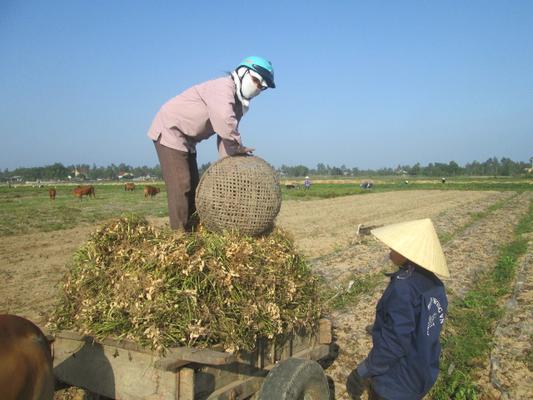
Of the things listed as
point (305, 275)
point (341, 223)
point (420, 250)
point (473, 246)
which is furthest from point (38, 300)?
point (341, 223)

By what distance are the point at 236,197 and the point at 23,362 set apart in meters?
1.82

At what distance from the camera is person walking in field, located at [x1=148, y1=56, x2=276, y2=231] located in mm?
3572

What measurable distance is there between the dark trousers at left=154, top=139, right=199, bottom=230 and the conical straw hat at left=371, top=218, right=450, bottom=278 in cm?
176

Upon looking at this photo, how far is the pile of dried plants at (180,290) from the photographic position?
249 cm

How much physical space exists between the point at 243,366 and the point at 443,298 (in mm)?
1502

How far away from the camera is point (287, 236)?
3.72m

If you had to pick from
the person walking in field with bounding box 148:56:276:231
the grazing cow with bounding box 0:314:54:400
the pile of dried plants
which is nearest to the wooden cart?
the pile of dried plants

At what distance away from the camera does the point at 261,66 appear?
3609mm

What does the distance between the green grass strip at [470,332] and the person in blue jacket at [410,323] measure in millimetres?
1496

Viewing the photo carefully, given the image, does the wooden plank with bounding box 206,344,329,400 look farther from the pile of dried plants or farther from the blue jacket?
the blue jacket

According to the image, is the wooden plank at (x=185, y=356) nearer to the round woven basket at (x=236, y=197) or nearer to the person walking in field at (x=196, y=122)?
the round woven basket at (x=236, y=197)

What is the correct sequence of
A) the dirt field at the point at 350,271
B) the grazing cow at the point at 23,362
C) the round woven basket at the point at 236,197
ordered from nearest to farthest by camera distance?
the grazing cow at the point at 23,362 → the round woven basket at the point at 236,197 → the dirt field at the point at 350,271

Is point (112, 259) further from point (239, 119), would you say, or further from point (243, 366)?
point (239, 119)

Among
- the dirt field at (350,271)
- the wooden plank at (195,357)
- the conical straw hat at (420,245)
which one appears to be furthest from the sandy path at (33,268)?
the conical straw hat at (420,245)
